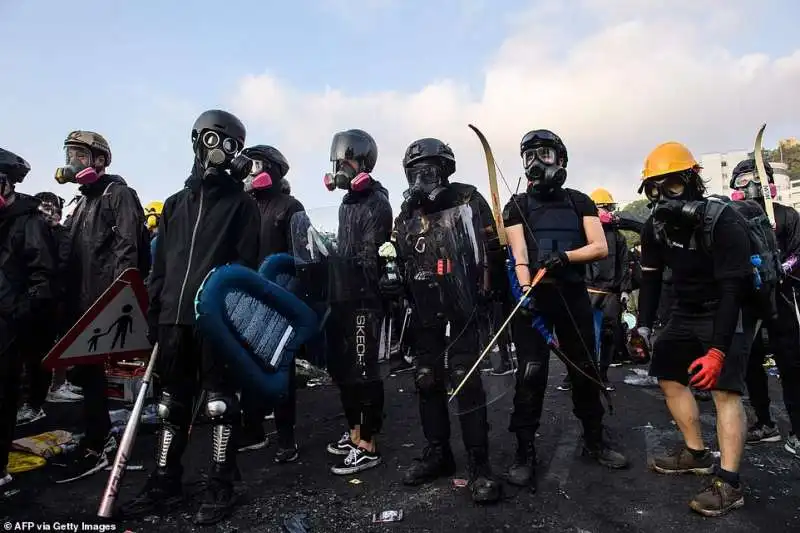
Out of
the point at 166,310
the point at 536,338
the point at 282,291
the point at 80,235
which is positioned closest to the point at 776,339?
the point at 536,338

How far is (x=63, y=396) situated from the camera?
6.82 meters

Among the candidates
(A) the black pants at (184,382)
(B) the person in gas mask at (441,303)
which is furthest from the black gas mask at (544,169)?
(A) the black pants at (184,382)

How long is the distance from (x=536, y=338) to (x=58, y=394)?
20.6ft

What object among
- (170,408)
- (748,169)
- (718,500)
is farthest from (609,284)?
A: (170,408)

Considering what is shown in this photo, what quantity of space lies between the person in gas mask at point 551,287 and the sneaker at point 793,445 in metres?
1.36

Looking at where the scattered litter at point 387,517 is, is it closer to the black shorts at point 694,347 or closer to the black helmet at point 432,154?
the black shorts at point 694,347

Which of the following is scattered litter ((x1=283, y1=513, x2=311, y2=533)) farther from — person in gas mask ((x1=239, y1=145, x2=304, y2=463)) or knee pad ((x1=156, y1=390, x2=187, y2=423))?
person in gas mask ((x1=239, y1=145, x2=304, y2=463))

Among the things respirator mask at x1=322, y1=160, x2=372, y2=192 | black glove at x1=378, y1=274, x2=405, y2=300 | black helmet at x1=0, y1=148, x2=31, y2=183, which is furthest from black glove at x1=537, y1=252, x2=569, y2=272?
black helmet at x1=0, y1=148, x2=31, y2=183

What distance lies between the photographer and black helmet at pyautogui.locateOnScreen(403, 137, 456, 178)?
146 inches

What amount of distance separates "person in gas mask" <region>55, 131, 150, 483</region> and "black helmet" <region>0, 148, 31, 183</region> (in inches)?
10.7

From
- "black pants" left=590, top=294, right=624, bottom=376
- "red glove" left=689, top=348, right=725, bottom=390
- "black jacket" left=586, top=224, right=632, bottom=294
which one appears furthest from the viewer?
"black jacket" left=586, top=224, right=632, bottom=294

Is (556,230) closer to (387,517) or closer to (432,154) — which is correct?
(432,154)

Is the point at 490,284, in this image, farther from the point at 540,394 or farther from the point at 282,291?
the point at 282,291

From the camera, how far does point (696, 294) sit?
3.45 meters
